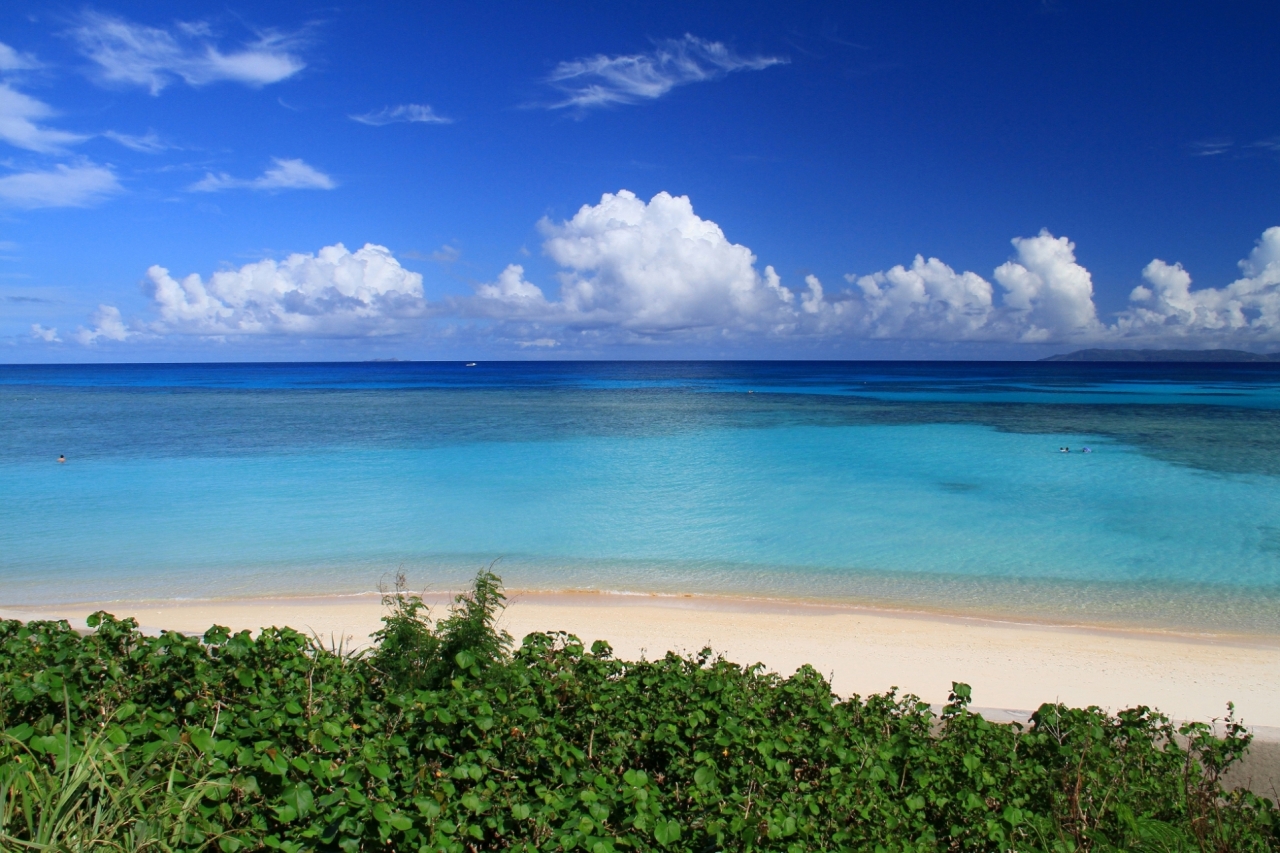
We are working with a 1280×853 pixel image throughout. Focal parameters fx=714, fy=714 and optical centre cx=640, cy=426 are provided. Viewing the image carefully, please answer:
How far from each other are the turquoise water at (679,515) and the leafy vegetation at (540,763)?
671 centimetres

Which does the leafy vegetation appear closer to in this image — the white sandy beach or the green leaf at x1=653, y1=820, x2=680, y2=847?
the green leaf at x1=653, y1=820, x2=680, y2=847

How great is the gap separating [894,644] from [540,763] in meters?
6.20

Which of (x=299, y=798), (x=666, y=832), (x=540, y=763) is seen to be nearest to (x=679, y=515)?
(x=540, y=763)

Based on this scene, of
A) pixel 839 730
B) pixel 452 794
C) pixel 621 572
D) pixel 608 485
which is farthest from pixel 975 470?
pixel 452 794

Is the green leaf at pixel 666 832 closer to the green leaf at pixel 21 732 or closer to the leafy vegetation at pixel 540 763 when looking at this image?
the leafy vegetation at pixel 540 763

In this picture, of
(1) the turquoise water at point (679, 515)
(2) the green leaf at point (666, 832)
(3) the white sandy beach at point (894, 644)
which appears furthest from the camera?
(1) the turquoise water at point (679, 515)

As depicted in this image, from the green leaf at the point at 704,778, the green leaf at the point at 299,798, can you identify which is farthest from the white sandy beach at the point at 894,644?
the green leaf at the point at 299,798

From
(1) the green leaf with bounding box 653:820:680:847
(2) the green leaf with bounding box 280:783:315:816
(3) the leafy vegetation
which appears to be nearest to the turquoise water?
(3) the leafy vegetation

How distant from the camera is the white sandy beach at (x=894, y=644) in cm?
711

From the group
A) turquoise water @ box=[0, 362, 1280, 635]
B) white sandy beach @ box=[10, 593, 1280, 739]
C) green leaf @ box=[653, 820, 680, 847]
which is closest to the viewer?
green leaf @ box=[653, 820, 680, 847]

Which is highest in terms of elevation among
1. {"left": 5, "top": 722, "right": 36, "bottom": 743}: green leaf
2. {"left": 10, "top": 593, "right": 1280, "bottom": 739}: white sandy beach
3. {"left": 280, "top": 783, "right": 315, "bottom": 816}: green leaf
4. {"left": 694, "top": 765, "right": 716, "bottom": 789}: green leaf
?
{"left": 5, "top": 722, "right": 36, "bottom": 743}: green leaf

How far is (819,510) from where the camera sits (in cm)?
1631

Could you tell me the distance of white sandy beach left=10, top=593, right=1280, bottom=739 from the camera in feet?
23.3

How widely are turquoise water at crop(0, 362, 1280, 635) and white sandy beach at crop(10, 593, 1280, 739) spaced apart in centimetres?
83
